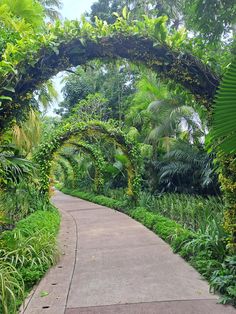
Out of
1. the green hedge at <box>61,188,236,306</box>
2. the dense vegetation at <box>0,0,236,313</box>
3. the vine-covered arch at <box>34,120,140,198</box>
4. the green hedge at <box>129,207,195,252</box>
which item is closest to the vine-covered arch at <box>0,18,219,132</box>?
the dense vegetation at <box>0,0,236,313</box>

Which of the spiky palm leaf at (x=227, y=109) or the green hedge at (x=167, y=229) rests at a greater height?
the spiky palm leaf at (x=227, y=109)

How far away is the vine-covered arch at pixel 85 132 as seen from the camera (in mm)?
11086

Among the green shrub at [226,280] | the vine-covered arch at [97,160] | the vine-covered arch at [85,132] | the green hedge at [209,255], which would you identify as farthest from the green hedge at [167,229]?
the vine-covered arch at [97,160]

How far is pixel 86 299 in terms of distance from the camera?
3725mm

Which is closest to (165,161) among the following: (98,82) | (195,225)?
(195,225)

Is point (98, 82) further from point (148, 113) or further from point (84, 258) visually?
point (84, 258)

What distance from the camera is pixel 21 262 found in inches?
173

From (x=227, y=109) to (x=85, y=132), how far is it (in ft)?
33.4

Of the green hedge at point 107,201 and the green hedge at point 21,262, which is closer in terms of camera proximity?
the green hedge at point 21,262

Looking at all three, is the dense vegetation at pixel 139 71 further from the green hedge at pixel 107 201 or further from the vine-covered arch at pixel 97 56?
the green hedge at pixel 107 201

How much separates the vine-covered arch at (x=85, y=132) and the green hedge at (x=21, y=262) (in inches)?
215

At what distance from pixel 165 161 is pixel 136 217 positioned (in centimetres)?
335

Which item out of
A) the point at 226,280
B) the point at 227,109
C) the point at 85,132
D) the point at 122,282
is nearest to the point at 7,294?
the point at 122,282

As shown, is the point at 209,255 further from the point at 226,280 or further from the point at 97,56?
the point at 97,56
